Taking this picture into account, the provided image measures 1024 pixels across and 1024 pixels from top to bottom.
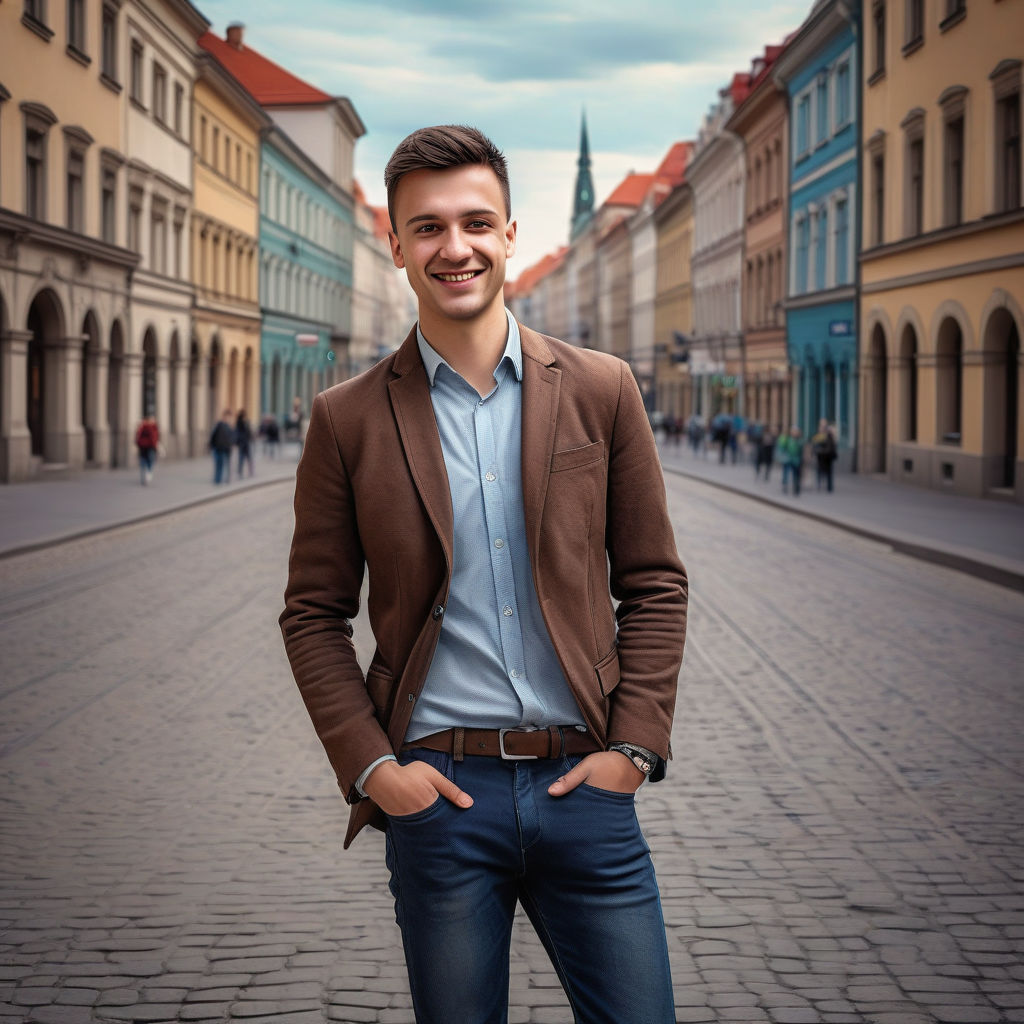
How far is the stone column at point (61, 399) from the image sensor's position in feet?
112

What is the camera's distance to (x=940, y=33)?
101 feet

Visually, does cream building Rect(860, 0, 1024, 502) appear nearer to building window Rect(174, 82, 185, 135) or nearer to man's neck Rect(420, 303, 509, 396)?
building window Rect(174, 82, 185, 135)

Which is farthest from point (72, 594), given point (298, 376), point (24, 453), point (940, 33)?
point (298, 376)

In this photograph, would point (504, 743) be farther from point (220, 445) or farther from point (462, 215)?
point (220, 445)

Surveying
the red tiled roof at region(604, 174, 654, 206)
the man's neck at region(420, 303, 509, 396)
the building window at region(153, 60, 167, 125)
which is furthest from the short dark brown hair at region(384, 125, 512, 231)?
the red tiled roof at region(604, 174, 654, 206)

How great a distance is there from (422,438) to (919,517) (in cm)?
2247

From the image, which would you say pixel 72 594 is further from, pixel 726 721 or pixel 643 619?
pixel 643 619

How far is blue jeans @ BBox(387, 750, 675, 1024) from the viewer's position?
263 cm

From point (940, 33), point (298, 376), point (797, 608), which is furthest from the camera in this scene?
point (298, 376)

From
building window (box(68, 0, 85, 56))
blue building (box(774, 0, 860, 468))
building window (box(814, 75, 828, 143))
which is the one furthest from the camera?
building window (box(814, 75, 828, 143))

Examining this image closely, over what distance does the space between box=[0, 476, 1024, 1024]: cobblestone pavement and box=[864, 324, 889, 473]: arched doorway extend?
84.2 ft

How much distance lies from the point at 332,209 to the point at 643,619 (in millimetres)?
84679

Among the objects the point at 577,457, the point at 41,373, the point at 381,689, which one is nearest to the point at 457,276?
the point at 577,457

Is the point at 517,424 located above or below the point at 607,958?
above
